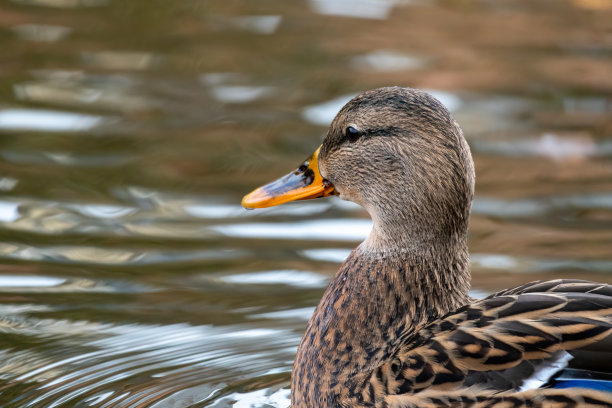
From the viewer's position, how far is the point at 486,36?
37.7ft

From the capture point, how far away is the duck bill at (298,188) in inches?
215

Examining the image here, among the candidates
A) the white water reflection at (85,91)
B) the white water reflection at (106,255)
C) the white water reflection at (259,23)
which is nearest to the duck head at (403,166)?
the white water reflection at (106,255)

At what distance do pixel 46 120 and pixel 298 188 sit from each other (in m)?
4.06

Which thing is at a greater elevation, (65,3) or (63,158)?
(65,3)

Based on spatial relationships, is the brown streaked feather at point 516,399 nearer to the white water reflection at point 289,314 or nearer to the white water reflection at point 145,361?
the white water reflection at point 145,361

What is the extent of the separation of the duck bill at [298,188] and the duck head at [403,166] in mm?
100

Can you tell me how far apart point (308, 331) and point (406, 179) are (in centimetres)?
80

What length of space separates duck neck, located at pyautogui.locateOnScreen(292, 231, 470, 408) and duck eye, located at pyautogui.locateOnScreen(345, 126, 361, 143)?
1.47ft

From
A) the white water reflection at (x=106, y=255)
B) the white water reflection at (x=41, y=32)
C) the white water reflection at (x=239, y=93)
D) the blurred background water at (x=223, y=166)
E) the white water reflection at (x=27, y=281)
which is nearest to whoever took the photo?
the blurred background water at (x=223, y=166)

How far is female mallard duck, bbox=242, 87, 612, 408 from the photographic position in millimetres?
4363

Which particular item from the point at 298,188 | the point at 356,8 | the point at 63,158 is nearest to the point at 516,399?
the point at 298,188

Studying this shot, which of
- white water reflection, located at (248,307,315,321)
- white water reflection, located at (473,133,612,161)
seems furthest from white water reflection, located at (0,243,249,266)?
white water reflection, located at (473,133,612,161)

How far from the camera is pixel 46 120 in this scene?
29.6 feet

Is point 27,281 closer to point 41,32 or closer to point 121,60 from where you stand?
point 121,60
